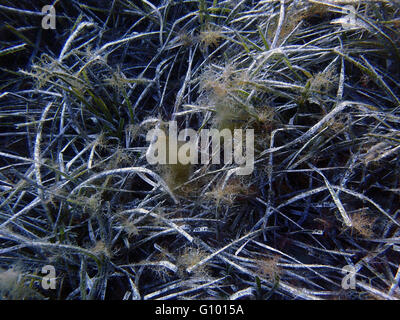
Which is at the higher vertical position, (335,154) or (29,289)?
(335,154)

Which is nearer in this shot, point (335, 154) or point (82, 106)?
Result: point (335, 154)

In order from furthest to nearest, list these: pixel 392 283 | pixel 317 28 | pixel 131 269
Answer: pixel 317 28 → pixel 131 269 → pixel 392 283

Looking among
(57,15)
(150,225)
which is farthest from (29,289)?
(57,15)

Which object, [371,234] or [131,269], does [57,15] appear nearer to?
[131,269]

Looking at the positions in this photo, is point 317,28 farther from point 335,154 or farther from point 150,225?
point 150,225

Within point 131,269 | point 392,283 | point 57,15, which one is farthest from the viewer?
point 57,15

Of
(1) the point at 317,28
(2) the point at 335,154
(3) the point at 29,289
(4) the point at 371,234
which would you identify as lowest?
(3) the point at 29,289
